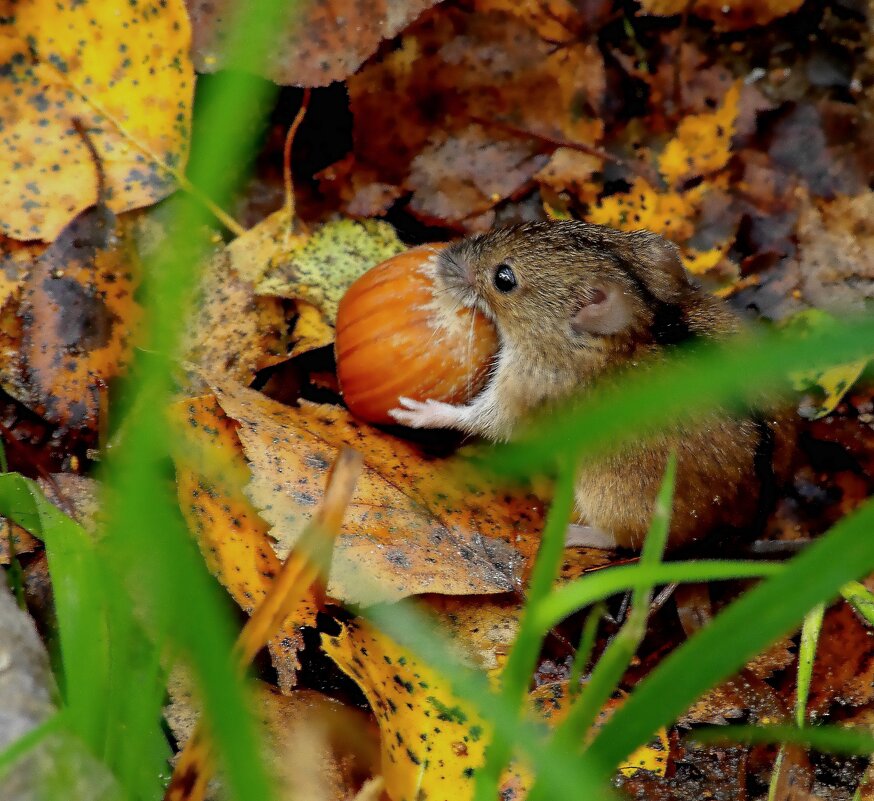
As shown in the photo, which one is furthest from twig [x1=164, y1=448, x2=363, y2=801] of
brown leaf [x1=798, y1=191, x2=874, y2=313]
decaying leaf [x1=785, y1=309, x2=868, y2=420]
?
brown leaf [x1=798, y1=191, x2=874, y2=313]

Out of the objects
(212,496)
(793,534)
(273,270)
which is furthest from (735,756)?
(273,270)

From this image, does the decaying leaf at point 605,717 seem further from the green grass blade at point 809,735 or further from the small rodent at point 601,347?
the small rodent at point 601,347

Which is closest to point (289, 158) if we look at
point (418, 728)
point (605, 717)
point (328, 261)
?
point (328, 261)

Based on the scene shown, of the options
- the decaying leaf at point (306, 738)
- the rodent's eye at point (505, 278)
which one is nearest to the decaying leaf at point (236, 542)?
the decaying leaf at point (306, 738)

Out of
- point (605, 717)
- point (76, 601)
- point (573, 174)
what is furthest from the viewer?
point (573, 174)

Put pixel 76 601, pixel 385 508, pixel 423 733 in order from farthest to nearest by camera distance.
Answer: pixel 385 508
pixel 423 733
pixel 76 601

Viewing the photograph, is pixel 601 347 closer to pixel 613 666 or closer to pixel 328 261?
pixel 328 261

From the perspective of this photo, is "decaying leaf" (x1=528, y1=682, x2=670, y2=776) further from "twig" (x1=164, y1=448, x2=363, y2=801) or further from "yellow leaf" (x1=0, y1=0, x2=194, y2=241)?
"yellow leaf" (x1=0, y1=0, x2=194, y2=241)
